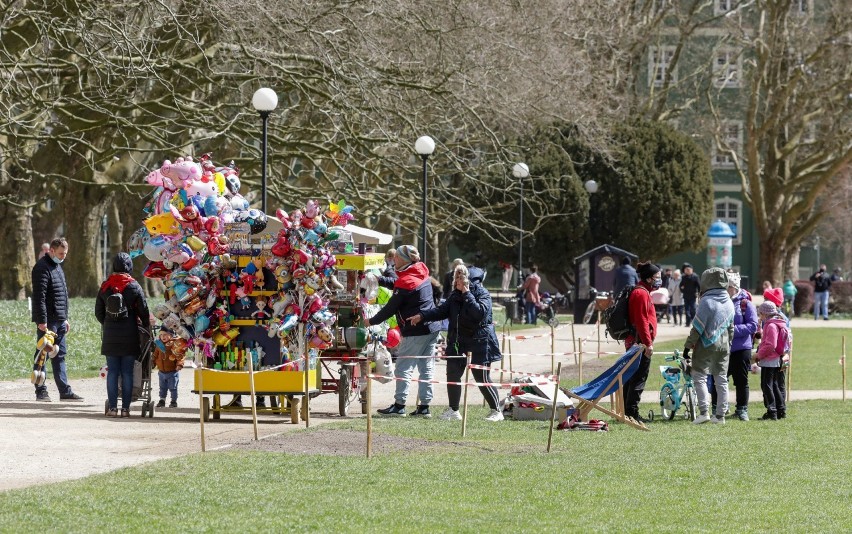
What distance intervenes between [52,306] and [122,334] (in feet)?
5.83

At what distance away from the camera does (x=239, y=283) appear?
15336mm

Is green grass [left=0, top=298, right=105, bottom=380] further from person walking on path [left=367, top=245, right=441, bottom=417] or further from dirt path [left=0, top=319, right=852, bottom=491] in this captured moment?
person walking on path [left=367, top=245, right=441, bottom=417]

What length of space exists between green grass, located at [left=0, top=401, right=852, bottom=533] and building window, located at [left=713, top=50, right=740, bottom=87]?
1646 inches

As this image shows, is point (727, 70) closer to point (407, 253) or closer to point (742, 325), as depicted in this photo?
point (742, 325)

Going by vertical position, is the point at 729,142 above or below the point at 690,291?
above

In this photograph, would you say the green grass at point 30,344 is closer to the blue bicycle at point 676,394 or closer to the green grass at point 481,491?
the blue bicycle at point 676,394

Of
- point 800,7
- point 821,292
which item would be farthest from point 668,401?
point 800,7

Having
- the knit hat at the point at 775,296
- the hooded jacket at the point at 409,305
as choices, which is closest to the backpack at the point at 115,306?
the hooded jacket at the point at 409,305

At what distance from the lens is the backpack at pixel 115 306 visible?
15789 mm

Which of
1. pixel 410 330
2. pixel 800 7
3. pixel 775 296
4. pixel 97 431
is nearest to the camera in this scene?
pixel 97 431

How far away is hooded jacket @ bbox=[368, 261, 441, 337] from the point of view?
16.3 meters

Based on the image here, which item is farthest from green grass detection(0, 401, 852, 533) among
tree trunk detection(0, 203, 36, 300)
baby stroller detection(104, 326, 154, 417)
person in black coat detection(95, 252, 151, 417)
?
tree trunk detection(0, 203, 36, 300)

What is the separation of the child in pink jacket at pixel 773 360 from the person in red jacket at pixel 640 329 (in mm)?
1675

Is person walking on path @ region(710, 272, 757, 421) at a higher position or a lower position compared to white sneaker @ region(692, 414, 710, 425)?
higher
